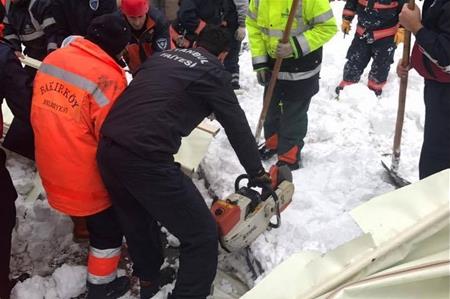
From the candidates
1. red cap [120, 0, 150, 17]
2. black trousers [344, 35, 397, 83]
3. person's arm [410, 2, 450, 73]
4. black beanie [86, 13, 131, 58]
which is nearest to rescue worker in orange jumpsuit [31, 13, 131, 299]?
black beanie [86, 13, 131, 58]

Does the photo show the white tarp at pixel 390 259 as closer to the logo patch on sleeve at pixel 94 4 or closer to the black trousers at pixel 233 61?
the logo patch on sleeve at pixel 94 4

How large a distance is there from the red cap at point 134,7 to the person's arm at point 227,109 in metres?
1.70

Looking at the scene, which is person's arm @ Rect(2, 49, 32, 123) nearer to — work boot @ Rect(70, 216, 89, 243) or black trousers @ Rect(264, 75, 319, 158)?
work boot @ Rect(70, 216, 89, 243)

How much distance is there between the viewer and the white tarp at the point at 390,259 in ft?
3.97

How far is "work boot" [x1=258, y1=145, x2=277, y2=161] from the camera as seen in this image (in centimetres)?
469

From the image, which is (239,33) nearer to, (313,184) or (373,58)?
Result: (373,58)

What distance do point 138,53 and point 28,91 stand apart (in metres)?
1.83

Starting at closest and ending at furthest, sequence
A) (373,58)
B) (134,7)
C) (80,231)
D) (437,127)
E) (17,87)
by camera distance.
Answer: (17,87) < (437,127) < (80,231) < (134,7) < (373,58)

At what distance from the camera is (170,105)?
2.72 metres

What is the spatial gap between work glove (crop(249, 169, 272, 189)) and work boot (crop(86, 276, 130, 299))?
1.07 m

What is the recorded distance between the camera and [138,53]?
458cm

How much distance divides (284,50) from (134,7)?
51.5 inches

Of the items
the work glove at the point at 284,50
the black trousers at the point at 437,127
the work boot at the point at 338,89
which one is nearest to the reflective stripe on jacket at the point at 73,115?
the work glove at the point at 284,50

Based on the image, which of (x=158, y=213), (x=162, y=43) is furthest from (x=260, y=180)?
(x=162, y=43)
